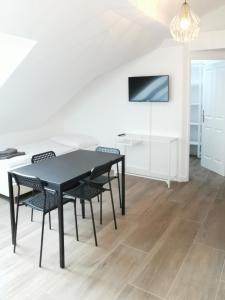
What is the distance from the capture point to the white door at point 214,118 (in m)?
4.91

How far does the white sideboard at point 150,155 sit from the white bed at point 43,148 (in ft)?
2.18

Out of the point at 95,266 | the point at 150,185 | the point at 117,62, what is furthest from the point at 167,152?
the point at 95,266

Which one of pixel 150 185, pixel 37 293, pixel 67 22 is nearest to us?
pixel 37 293

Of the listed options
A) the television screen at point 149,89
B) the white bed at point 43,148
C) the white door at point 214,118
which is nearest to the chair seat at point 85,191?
the white bed at point 43,148

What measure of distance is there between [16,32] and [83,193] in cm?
175

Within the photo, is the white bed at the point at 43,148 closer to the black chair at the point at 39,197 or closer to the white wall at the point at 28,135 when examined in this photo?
the white wall at the point at 28,135

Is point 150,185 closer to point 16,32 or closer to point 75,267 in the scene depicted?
point 75,267

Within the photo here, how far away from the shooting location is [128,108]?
16.9 ft

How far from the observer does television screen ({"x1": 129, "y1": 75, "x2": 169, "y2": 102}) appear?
4.60 metres

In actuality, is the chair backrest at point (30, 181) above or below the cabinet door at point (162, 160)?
above

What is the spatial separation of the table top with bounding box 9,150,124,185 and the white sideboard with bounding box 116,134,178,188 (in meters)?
1.48

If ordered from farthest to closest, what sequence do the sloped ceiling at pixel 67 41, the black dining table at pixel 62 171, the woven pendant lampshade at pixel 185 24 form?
1. the sloped ceiling at pixel 67 41
2. the black dining table at pixel 62 171
3. the woven pendant lampshade at pixel 185 24

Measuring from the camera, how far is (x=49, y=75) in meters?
3.95

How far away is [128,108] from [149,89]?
0.60 meters
